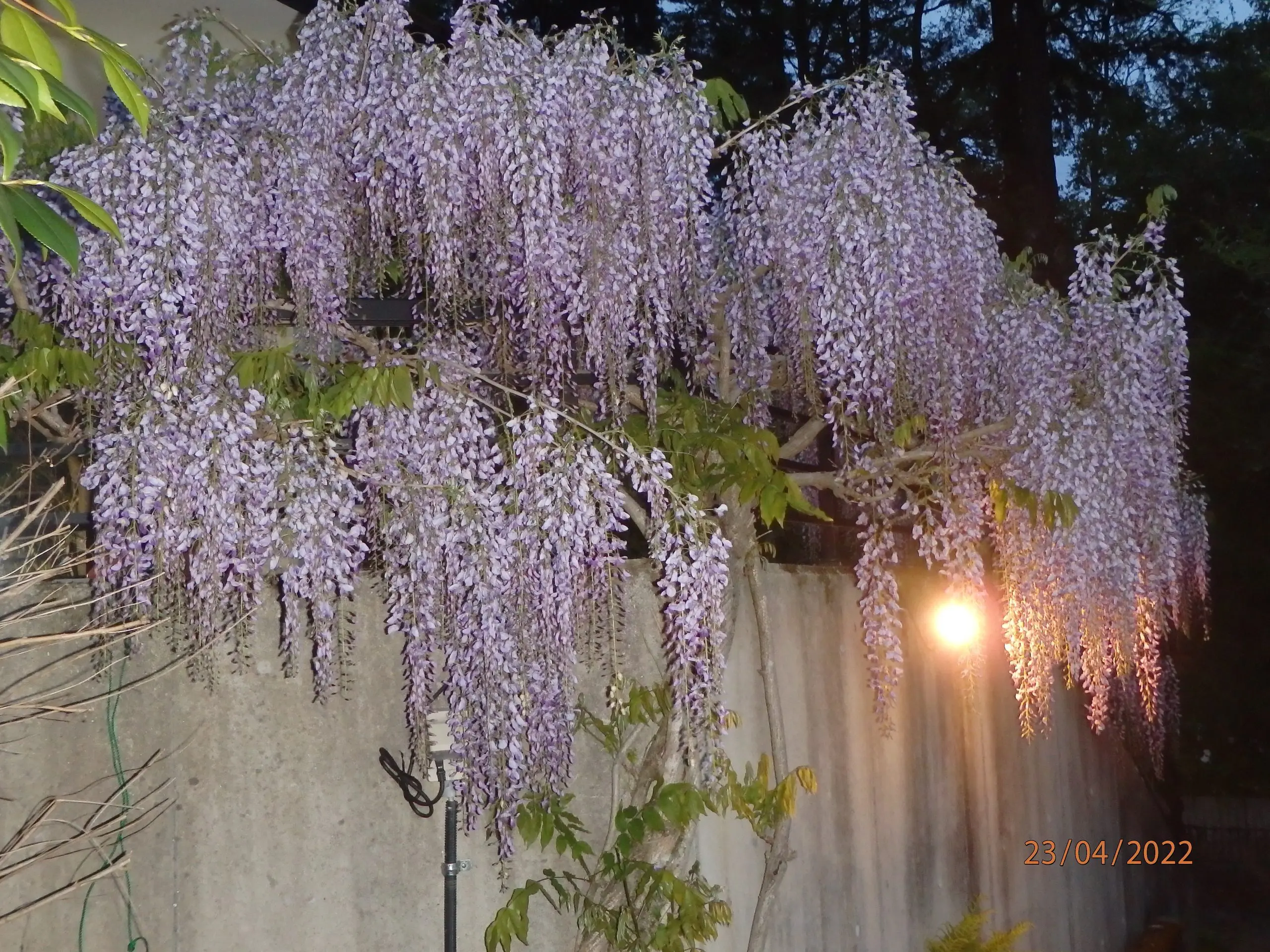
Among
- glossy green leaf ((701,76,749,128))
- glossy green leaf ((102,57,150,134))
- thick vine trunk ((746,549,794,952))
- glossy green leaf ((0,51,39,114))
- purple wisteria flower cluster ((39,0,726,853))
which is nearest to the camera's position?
glossy green leaf ((0,51,39,114))

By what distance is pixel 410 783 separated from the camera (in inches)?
130

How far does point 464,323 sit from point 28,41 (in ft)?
7.51

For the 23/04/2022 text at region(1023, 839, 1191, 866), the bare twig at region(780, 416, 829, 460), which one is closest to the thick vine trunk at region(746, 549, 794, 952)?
the bare twig at region(780, 416, 829, 460)

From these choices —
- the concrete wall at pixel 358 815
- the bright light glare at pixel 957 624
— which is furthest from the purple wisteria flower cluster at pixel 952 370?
the concrete wall at pixel 358 815

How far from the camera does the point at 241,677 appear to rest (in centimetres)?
318

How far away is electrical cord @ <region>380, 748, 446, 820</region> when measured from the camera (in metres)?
3.29

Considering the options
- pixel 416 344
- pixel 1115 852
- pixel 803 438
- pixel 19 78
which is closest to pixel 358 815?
pixel 416 344

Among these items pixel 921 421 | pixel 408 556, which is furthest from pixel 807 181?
pixel 408 556

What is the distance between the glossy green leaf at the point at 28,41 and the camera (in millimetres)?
1090

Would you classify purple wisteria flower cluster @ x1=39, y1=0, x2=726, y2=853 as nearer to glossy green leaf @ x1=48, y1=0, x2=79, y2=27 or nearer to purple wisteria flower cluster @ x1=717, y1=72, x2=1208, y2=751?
purple wisteria flower cluster @ x1=717, y1=72, x2=1208, y2=751

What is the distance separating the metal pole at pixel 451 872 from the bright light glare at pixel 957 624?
2.04m

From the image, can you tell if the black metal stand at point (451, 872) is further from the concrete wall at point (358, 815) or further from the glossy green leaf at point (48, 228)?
the glossy green leaf at point (48, 228)

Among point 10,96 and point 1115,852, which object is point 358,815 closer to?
point 10,96

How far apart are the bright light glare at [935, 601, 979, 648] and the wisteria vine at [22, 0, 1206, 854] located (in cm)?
97
